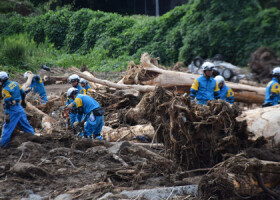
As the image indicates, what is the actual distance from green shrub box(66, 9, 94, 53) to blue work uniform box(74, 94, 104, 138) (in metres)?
19.9

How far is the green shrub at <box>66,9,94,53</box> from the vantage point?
94.4 ft

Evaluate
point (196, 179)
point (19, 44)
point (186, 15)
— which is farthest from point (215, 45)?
point (196, 179)

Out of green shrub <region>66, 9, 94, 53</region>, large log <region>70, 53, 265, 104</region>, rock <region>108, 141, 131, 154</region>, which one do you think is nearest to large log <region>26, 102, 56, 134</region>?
large log <region>70, 53, 265, 104</region>

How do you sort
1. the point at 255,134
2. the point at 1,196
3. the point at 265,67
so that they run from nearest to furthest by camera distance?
the point at 1,196
the point at 255,134
the point at 265,67

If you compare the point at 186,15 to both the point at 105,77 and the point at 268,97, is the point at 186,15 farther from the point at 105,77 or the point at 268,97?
the point at 268,97

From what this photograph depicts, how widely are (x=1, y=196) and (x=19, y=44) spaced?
17317 millimetres

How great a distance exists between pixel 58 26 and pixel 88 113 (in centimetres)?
2201

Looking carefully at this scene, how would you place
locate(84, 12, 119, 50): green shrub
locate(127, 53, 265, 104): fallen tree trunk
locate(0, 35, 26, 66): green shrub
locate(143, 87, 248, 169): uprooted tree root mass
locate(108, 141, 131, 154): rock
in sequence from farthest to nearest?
locate(84, 12, 119, 50): green shrub → locate(0, 35, 26, 66): green shrub → locate(127, 53, 265, 104): fallen tree trunk → locate(108, 141, 131, 154): rock → locate(143, 87, 248, 169): uprooted tree root mass

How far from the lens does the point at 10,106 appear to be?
360 inches

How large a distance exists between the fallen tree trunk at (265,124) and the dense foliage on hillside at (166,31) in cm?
1028

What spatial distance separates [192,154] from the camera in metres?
6.38

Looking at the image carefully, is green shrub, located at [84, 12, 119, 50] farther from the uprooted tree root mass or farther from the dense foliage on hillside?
the uprooted tree root mass

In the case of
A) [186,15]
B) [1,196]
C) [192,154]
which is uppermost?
[186,15]

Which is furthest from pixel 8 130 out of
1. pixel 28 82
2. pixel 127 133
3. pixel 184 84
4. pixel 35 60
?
pixel 35 60
